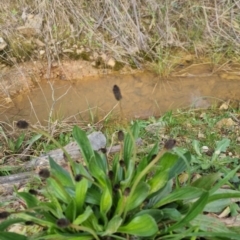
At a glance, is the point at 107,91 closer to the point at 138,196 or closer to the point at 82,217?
the point at 138,196

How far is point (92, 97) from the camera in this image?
12.1 ft

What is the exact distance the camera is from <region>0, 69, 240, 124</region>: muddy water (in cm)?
352

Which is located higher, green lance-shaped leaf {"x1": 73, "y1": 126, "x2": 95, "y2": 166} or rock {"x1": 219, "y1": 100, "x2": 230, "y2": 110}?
green lance-shaped leaf {"x1": 73, "y1": 126, "x2": 95, "y2": 166}

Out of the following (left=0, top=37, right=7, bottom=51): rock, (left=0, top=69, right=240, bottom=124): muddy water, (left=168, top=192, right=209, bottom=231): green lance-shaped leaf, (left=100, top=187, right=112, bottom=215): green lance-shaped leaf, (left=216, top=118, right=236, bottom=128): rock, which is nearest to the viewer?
(left=168, top=192, right=209, bottom=231): green lance-shaped leaf

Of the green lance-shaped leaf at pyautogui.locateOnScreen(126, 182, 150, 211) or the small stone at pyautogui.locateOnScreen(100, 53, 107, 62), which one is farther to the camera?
the small stone at pyautogui.locateOnScreen(100, 53, 107, 62)

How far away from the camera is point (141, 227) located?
5.51 ft

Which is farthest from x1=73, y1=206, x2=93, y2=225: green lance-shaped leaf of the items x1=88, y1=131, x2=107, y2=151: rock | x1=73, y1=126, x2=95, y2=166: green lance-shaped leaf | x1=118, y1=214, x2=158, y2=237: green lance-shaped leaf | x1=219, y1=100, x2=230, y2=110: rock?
x1=219, y1=100, x2=230, y2=110: rock

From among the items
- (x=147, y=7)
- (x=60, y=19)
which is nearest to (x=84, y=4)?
(x=60, y=19)

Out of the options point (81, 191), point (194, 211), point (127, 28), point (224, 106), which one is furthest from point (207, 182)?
point (127, 28)

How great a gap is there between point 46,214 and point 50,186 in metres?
0.15

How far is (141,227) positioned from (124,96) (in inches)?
83.0

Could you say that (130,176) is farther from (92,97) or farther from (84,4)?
(84,4)

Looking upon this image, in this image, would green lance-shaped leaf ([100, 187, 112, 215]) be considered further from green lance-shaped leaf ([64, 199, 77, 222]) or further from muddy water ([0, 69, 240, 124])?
muddy water ([0, 69, 240, 124])

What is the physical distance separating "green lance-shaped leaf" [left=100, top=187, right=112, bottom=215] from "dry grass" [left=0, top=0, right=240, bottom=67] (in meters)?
2.30
